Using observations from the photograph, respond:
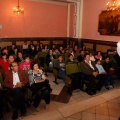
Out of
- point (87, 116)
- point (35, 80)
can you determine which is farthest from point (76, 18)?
point (87, 116)

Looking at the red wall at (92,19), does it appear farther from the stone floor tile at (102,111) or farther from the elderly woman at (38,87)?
the elderly woman at (38,87)

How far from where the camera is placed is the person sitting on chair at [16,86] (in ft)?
10.6

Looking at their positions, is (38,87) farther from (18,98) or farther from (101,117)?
(101,117)

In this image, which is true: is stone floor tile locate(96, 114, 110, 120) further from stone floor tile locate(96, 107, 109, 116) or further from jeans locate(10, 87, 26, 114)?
jeans locate(10, 87, 26, 114)

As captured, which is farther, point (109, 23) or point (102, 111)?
point (109, 23)

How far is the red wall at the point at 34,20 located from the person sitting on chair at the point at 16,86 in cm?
630

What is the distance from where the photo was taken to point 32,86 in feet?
11.7

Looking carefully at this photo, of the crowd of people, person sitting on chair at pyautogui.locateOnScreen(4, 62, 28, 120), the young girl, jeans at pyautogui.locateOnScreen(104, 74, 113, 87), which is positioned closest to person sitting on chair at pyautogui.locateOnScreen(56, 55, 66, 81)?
the crowd of people

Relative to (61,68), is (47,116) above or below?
below

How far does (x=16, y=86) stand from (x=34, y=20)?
735cm

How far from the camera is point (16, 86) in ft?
11.5

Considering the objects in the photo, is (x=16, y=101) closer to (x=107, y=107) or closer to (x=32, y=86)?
(x=32, y=86)

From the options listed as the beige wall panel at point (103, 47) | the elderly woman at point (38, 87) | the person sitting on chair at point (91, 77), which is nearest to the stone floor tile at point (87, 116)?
the elderly woman at point (38, 87)

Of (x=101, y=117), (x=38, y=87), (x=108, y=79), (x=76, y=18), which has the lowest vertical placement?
(x=101, y=117)
